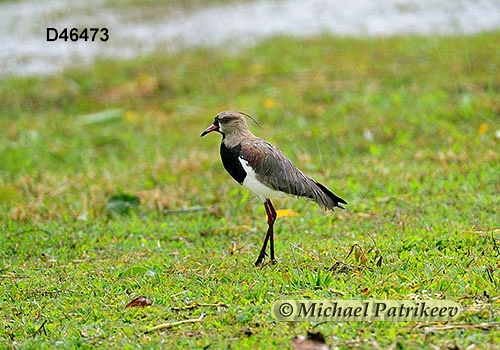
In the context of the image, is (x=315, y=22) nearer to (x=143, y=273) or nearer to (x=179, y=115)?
(x=179, y=115)

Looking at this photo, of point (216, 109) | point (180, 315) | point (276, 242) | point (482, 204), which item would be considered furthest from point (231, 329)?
point (216, 109)

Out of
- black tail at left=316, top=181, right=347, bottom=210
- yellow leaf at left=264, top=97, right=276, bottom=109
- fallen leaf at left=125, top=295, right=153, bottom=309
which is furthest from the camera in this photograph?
yellow leaf at left=264, top=97, right=276, bottom=109

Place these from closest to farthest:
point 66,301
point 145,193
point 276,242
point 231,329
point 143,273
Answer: point 231,329
point 66,301
point 143,273
point 276,242
point 145,193

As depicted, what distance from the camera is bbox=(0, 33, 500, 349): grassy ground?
15.8 ft

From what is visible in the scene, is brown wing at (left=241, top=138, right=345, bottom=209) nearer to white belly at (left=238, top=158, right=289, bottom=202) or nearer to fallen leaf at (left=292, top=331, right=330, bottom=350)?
A: white belly at (left=238, top=158, right=289, bottom=202)

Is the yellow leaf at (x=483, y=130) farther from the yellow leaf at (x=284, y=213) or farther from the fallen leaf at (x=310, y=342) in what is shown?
the fallen leaf at (x=310, y=342)

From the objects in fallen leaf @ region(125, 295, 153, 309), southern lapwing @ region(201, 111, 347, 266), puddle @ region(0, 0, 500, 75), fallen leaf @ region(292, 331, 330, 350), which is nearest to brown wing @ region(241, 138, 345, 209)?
southern lapwing @ region(201, 111, 347, 266)

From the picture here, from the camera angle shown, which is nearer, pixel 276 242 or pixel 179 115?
pixel 276 242

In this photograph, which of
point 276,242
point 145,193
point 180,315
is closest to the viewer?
point 180,315

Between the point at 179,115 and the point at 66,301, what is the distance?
611cm

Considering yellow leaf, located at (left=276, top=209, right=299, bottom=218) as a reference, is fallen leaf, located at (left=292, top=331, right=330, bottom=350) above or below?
above

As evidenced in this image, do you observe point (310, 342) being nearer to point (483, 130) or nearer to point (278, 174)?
point (278, 174)

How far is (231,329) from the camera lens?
4.52 meters

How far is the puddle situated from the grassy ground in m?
0.94
